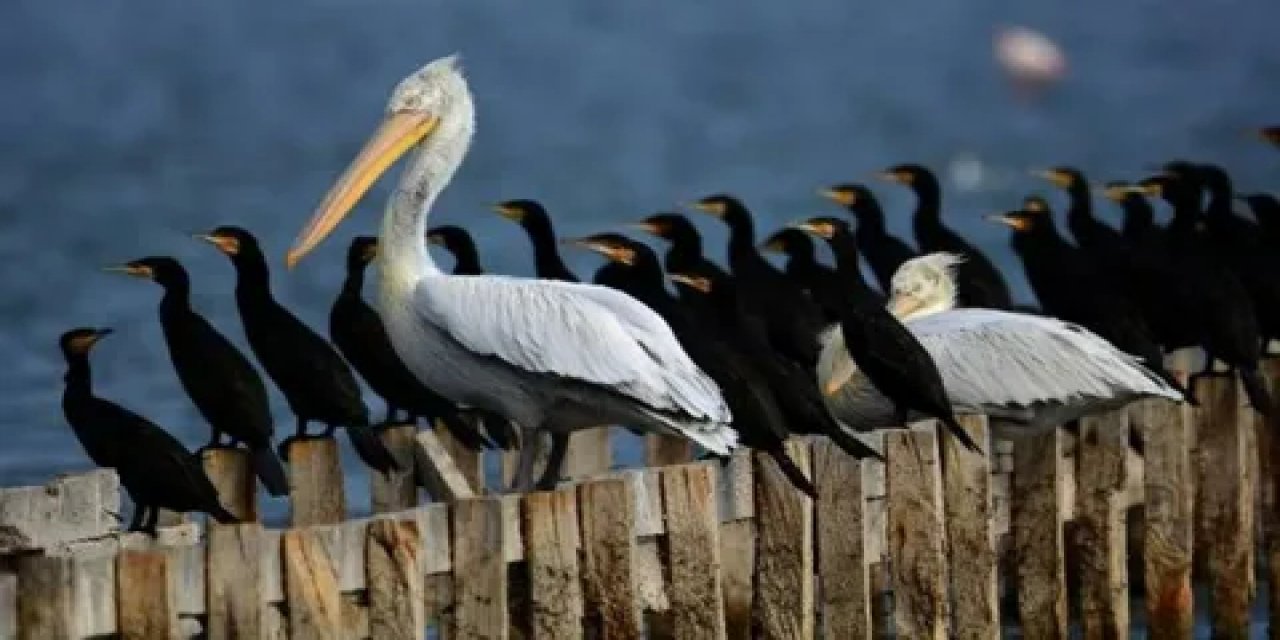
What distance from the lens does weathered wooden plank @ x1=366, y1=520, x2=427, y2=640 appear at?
34.2 feet

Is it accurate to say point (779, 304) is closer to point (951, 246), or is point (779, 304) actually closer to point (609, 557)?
point (951, 246)

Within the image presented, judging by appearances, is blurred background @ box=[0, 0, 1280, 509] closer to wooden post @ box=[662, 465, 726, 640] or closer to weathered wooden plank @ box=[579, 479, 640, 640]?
wooden post @ box=[662, 465, 726, 640]

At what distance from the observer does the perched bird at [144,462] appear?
1167cm

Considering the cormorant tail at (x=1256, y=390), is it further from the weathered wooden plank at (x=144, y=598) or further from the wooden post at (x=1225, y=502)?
the weathered wooden plank at (x=144, y=598)

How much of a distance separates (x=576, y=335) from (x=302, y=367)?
59.8 inches

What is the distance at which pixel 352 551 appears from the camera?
1045 centimetres

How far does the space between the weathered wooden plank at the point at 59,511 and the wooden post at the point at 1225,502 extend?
15.2 ft

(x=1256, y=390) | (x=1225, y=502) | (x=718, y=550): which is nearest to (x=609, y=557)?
(x=718, y=550)

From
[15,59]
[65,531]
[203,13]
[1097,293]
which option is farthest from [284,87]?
[65,531]

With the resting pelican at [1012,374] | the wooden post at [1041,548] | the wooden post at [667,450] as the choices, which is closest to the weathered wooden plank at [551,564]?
the wooden post at [667,450]

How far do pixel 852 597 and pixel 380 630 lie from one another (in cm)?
201

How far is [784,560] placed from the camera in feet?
38.8

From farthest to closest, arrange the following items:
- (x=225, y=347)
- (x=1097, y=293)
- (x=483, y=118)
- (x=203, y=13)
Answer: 1. (x=203, y=13)
2. (x=483, y=118)
3. (x=1097, y=293)
4. (x=225, y=347)

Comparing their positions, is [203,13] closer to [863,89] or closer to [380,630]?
[863,89]
